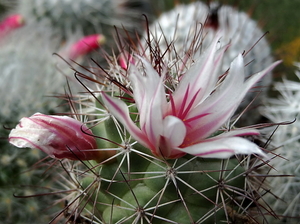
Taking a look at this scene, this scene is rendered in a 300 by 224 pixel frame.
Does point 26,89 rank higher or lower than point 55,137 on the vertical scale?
lower

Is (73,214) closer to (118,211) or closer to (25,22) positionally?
(118,211)

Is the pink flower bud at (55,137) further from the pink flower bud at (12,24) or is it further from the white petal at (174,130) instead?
the pink flower bud at (12,24)

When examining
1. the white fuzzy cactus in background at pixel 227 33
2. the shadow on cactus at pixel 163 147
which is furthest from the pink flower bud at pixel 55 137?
the white fuzzy cactus in background at pixel 227 33

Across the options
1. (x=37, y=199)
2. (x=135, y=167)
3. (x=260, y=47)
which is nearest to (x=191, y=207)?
(x=135, y=167)

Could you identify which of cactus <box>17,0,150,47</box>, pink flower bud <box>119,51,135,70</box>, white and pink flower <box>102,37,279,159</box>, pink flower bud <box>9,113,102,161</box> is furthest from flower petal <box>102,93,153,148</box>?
cactus <box>17,0,150,47</box>

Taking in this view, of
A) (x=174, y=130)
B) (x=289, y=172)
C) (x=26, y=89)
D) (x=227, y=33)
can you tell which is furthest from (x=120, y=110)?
(x=227, y=33)

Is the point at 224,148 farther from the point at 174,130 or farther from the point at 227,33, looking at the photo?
the point at 227,33
